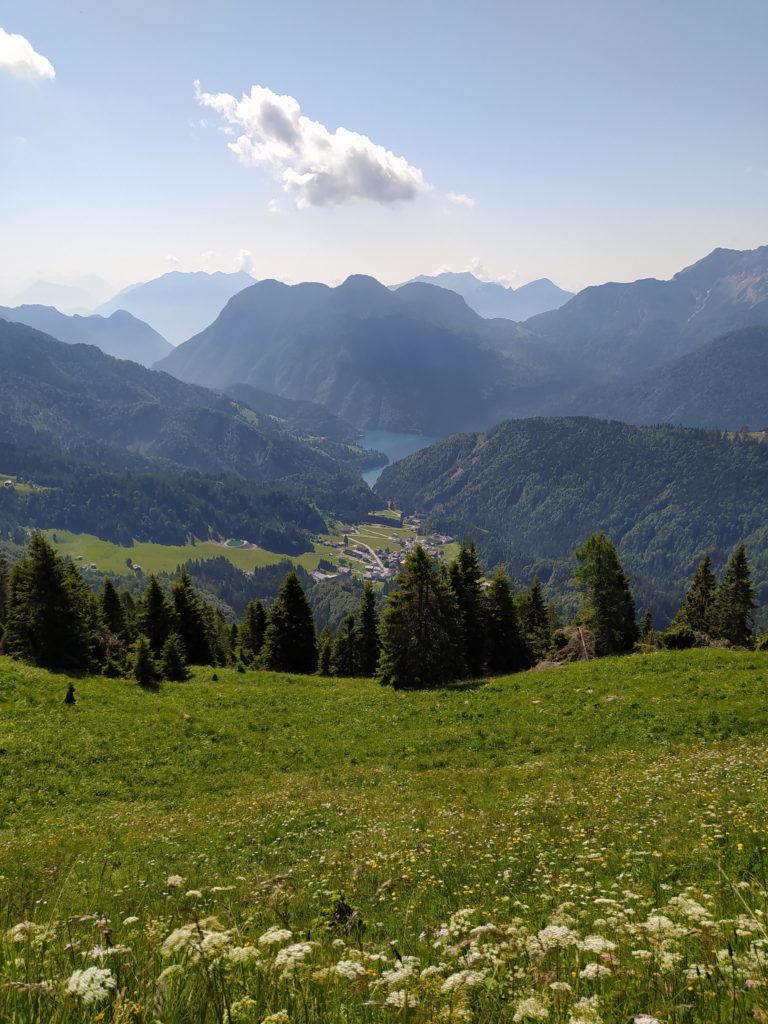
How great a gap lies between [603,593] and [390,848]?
40.9 meters

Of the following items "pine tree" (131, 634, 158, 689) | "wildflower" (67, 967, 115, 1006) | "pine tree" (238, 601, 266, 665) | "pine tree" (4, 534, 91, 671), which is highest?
"wildflower" (67, 967, 115, 1006)

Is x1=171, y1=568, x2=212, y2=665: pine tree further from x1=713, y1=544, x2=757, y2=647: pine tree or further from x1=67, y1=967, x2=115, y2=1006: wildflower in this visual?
x1=713, y1=544, x2=757, y2=647: pine tree

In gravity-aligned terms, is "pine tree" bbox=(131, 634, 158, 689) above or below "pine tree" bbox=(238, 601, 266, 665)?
above

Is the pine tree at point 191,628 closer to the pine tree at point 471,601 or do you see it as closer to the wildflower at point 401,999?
the pine tree at point 471,601

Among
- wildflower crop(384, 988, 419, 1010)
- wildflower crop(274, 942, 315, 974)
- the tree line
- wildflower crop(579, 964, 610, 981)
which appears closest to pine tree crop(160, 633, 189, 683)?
the tree line

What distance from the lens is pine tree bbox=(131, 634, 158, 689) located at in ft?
116

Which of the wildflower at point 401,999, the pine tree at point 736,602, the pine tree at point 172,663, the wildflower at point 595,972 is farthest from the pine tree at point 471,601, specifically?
the wildflower at point 401,999

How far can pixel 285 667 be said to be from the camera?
58.9 meters

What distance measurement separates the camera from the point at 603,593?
47531 mm

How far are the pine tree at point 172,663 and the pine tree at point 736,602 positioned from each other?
5677cm

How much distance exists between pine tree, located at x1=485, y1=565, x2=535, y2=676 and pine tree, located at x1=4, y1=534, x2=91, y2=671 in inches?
1474

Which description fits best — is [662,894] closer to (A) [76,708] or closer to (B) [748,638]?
(A) [76,708]

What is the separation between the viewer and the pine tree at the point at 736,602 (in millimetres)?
60719

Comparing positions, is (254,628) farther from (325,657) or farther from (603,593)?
(603,593)
